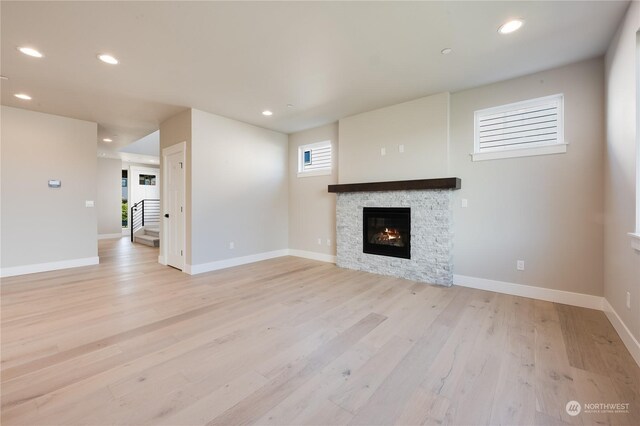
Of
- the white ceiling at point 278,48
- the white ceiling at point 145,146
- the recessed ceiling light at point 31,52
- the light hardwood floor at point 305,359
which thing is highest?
the white ceiling at point 145,146

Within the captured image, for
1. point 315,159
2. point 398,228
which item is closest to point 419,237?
point 398,228

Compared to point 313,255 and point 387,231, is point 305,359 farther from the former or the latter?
point 313,255

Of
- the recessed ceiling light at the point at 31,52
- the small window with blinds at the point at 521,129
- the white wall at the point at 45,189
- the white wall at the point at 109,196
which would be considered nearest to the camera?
the recessed ceiling light at the point at 31,52

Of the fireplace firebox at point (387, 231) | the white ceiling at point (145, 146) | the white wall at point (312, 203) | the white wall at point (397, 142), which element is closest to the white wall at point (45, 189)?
the white ceiling at point (145, 146)

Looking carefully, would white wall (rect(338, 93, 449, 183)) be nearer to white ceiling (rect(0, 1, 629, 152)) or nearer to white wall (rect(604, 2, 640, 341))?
white ceiling (rect(0, 1, 629, 152))

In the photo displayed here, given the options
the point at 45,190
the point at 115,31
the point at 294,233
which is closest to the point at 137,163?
the point at 45,190

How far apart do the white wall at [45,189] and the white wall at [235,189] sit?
2.43m

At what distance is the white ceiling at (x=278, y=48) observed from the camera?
220cm

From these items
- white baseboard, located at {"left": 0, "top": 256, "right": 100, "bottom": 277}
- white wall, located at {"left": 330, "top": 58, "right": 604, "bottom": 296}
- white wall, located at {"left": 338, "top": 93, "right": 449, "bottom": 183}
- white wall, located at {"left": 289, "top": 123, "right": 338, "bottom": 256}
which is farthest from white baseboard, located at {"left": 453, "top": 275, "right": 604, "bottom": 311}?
white baseboard, located at {"left": 0, "top": 256, "right": 100, "bottom": 277}

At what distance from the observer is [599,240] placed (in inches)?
115

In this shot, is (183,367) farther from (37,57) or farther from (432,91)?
(432,91)

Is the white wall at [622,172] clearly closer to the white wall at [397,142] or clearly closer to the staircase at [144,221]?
the white wall at [397,142]

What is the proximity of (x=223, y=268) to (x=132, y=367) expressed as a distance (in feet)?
9.69

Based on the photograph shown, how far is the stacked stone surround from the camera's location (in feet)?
12.5
